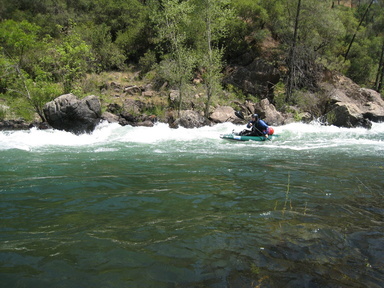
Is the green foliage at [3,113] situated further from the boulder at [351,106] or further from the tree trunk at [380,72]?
the tree trunk at [380,72]

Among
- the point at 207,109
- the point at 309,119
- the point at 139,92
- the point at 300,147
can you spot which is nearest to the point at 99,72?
the point at 139,92

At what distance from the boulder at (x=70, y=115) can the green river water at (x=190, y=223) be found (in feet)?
23.5

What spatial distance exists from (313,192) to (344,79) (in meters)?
24.5

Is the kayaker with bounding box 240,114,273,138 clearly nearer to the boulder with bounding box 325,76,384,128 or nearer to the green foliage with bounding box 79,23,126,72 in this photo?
the boulder with bounding box 325,76,384,128

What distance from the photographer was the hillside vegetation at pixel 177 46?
17.9 meters

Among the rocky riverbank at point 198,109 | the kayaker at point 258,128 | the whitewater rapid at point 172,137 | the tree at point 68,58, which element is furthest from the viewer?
the tree at point 68,58

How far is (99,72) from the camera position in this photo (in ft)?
87.5

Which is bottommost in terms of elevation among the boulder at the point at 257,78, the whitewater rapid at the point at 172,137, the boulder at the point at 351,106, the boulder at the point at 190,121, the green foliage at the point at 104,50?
the whitewater rapid at the point at 172,137

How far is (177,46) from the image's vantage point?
63.4 ft

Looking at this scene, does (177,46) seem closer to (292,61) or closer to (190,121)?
(190,121)

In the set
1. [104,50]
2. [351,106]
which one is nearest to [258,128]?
[351,106]

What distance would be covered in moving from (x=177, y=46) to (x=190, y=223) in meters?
17.3

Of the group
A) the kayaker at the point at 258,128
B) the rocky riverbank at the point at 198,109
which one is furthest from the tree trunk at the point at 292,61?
the kayaker at the point at 258,128

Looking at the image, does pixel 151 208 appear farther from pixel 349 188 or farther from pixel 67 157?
pixel 67 157
